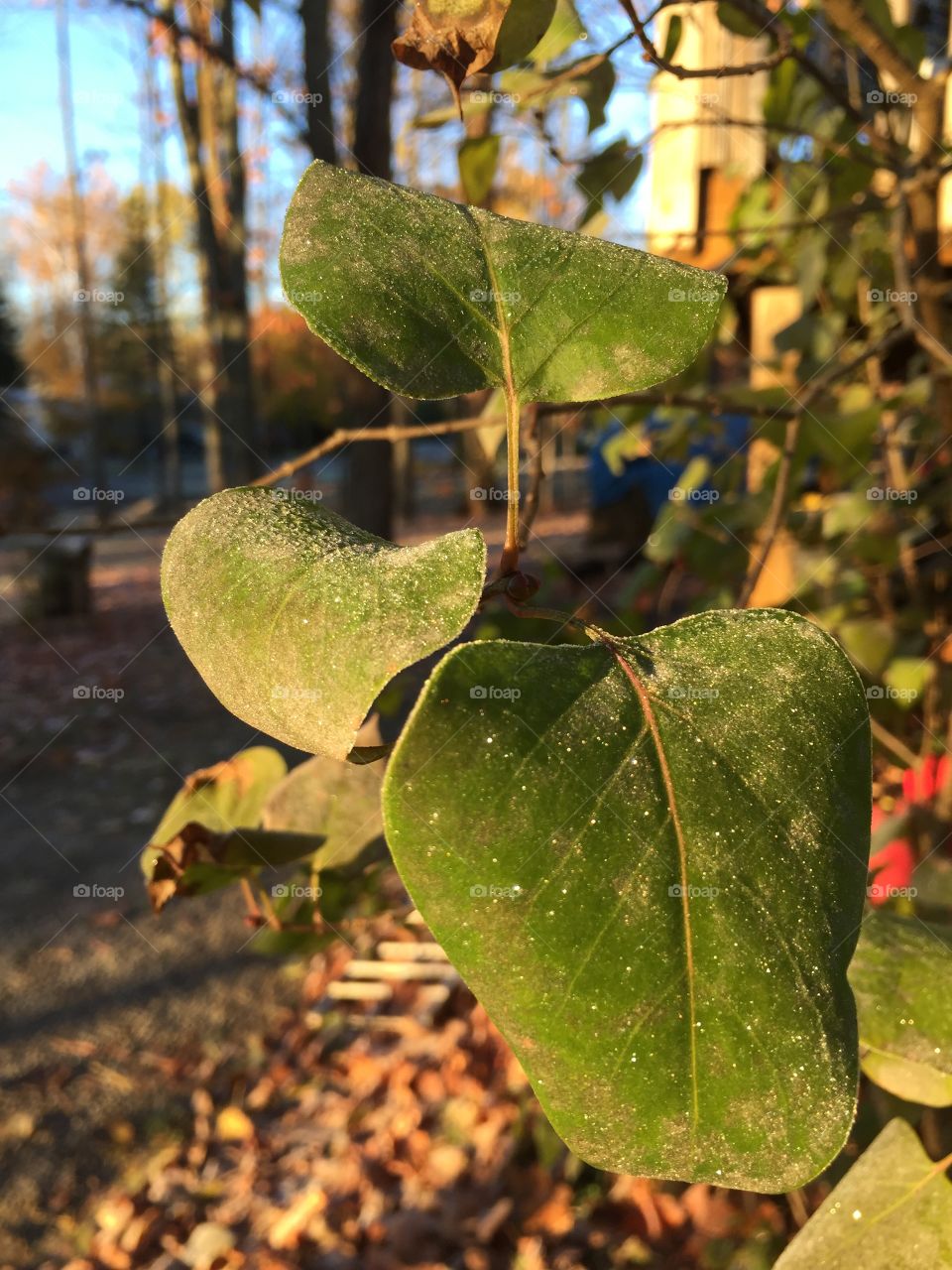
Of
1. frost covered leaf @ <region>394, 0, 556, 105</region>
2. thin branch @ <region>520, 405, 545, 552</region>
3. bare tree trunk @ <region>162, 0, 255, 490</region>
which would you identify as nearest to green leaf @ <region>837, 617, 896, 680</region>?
thin branch @ <region>520, 405, 545, 552</region>

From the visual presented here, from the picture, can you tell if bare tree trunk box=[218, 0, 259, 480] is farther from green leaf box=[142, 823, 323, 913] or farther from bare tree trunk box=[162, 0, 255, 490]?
green leaf box=[142, 823, 323, 913]

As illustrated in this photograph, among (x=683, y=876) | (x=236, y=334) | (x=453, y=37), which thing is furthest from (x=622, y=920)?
(x=236, y=334)

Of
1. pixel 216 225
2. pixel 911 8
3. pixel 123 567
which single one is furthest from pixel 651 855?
pixel 123 567

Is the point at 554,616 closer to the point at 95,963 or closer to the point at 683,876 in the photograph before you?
the point at 683,876

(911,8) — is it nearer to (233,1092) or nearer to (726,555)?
(726,555)

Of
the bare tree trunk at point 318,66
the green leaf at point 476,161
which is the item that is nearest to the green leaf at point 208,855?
the green leaf at point 476,161
